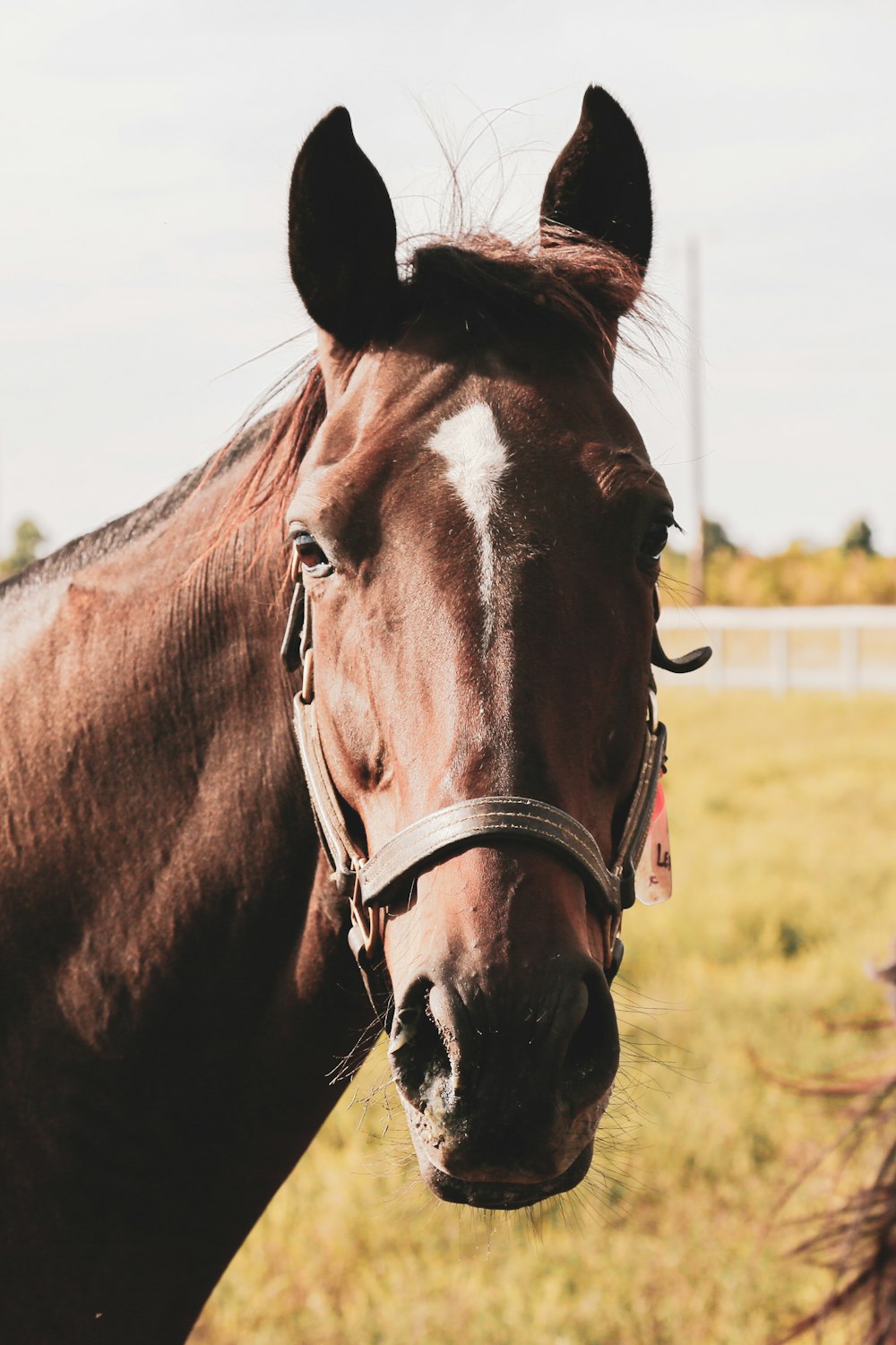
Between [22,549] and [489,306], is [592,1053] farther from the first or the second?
[22,549]

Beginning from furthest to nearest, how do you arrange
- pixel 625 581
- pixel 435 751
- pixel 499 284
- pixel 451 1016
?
pixel 499 284 → pixel 625 581 → pixel 435 751 → pixel 451 1016

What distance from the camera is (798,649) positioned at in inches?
969

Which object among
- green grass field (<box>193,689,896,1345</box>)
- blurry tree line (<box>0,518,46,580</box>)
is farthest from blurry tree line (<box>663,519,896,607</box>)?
green grass field (<box>193,689,896,1345</box>)

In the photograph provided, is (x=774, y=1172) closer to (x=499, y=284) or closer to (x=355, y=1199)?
(x=355, y=1199)

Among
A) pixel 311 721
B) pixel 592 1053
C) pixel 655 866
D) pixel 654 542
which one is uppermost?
pixel 654 542

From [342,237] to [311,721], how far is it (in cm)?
89

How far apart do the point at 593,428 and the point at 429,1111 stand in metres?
1.13

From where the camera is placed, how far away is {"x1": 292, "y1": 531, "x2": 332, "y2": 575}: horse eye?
211 centimetres

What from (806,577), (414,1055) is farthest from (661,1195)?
(806,577)

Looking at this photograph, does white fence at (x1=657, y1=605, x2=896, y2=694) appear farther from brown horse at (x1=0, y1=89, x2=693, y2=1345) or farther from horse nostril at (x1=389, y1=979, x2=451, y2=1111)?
horse nostril at (x1=389, y1=979, x2=451, y2=1111)

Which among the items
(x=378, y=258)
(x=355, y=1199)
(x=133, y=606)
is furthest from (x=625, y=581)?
(x=355, y=1199)

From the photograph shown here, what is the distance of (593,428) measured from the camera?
2145 millimetres

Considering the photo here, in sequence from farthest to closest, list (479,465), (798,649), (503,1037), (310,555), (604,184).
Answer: (798,649) → (604,184) → (310,555) → (479,465) → (503,1037)

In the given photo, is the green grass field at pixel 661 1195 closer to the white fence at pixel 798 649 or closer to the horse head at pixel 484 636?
the horse head at pixel 484 636
